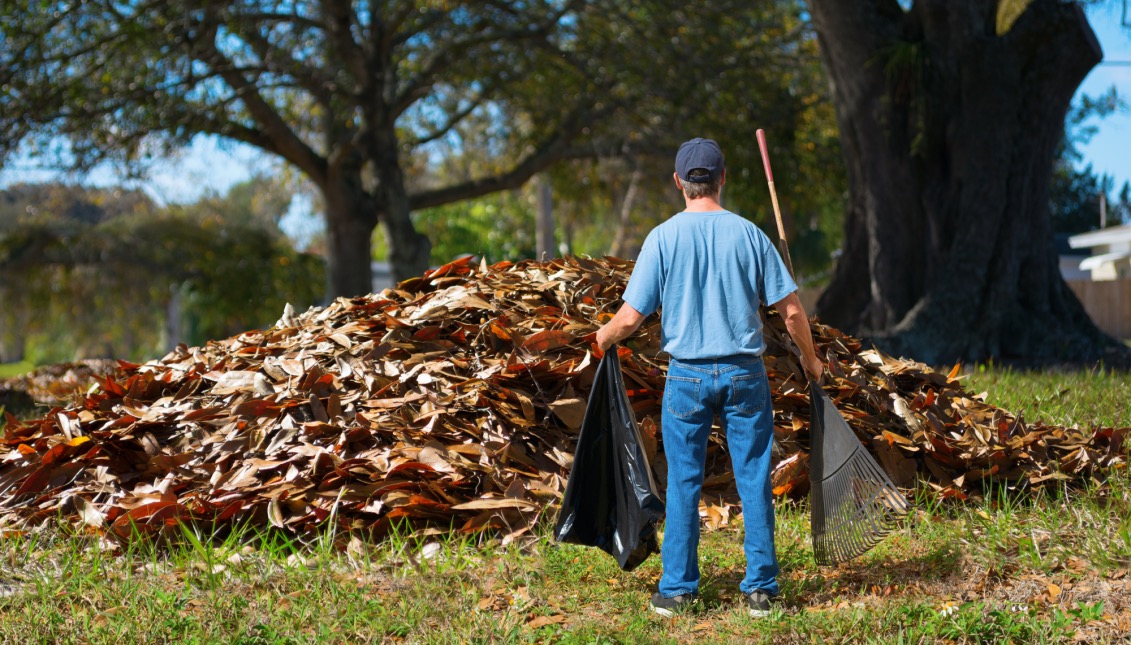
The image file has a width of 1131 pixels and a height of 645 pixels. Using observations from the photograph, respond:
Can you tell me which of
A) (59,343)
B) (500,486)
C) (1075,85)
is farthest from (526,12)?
(59,343)

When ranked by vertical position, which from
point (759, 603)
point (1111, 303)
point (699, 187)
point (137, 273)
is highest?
point (137, 273)

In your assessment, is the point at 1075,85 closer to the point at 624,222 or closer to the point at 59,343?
the point at 624,222

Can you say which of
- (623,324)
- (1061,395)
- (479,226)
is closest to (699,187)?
(623,324)

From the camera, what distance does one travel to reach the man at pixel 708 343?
11.4 ft

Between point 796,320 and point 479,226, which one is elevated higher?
point 479,226

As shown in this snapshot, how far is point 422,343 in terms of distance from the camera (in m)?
5.45

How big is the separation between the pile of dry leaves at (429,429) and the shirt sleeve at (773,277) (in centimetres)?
146

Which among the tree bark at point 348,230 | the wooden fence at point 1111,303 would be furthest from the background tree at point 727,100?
the wooden fence at point 1111,303

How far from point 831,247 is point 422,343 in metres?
31.2

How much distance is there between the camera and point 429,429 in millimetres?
4844

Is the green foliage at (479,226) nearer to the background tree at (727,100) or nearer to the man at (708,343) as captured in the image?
the background tree at (727,100)

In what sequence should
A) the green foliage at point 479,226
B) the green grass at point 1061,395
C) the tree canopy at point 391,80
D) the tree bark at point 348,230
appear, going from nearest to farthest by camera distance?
the green grass at point 1061,395 → the tree canopy at point 391,80 → the tree bark at point 348,230 → the green foliage at point 479,226

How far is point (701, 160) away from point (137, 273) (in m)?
19.2

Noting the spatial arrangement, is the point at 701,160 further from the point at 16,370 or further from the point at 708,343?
the point at 16,370
